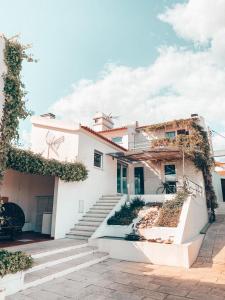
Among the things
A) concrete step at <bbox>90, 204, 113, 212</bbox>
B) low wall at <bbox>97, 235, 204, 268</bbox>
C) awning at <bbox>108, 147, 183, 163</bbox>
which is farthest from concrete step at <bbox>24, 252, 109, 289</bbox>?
awning at <bbox>108, 147, 183, 163</bbox>

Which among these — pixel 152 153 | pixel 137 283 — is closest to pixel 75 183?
pixel 152 153

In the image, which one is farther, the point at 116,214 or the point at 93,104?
the point at 93,104

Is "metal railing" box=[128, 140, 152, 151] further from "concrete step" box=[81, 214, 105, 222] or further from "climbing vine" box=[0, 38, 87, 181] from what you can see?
"climbing vine" box=[0, 38, 87, 181]

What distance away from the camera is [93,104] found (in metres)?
25.5

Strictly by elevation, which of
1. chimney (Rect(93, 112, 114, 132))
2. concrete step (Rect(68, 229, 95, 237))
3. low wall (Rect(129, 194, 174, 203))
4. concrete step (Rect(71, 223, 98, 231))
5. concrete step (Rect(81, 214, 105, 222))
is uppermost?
chimney (Rect(93, 112, 114, 132))

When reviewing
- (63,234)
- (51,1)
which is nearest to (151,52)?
(51,1)

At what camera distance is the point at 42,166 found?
10.1 meters

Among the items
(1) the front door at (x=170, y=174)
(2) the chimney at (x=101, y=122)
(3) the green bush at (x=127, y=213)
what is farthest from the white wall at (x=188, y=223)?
(2) the chimney at (x=101, y=122)

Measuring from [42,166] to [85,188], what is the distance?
12.4 ft

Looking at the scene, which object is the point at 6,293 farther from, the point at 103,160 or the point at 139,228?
the point at 103,160

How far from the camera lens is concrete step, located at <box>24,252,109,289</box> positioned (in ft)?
19.3

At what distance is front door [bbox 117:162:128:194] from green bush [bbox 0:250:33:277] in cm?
1280

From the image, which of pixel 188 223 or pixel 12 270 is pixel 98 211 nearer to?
pixel 188 223

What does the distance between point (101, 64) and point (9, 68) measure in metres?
6.60
